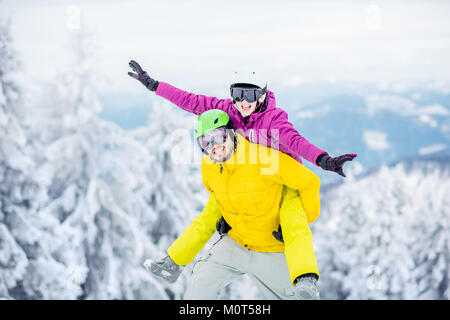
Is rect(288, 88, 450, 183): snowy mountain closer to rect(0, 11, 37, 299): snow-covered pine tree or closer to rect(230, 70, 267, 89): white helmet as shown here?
rect(0, 11, 37, 299): snow-covered pine tree

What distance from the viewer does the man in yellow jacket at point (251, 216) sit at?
3381 millimetres

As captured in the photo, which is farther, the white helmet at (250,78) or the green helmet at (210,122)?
the white helmet at (250,78)

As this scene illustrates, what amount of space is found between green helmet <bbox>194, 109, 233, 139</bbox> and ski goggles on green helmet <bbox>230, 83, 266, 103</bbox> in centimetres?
22

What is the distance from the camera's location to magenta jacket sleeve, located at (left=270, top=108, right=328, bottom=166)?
3064 millimetres

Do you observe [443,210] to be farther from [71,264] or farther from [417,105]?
[417,105]

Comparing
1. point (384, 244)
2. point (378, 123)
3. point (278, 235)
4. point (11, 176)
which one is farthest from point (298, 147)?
point (378, 123)

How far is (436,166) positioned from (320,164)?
28.6 meters

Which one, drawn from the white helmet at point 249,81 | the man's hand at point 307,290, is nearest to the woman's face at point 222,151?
the white helmet at point 249,81

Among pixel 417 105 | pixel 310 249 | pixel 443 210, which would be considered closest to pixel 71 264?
pixel 310 249

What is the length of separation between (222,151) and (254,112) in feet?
1.73

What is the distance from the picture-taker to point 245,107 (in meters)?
3.57

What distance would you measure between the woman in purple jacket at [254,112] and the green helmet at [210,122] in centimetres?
24

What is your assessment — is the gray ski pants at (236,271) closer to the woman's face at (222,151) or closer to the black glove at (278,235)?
the black glove at (278,235)

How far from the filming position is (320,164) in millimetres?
2979
